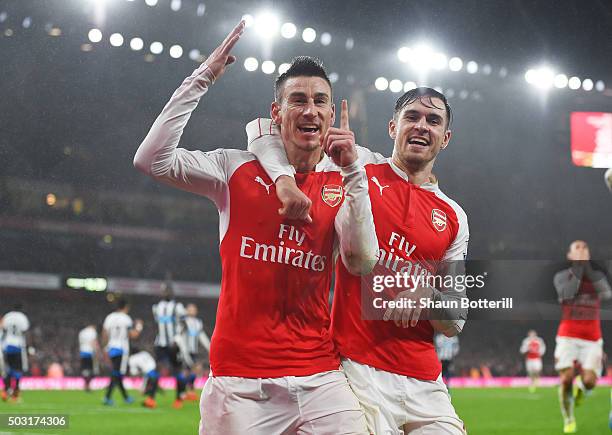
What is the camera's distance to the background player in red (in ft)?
25.9

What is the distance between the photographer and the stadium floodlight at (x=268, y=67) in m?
9.93

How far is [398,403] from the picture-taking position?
119 inches

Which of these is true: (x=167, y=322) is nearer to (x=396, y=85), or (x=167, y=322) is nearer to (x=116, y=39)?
(x=116, y=39)

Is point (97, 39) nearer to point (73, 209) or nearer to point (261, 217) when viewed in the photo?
point (261, 217)

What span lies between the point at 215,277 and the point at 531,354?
9.91 metres

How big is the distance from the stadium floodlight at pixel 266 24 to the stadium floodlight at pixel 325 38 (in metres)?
0.60

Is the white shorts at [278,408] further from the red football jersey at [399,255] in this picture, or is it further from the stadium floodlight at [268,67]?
the stadium floodlight at [268,67]

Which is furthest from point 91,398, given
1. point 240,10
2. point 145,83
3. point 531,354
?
point 531,354

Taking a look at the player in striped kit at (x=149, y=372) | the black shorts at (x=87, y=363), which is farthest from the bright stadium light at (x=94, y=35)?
the black shorts at (x=87, y=363)

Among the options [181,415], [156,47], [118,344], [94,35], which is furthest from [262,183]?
[118,344]

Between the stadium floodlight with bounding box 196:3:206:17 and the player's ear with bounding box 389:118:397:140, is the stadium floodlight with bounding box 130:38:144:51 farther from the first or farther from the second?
the player's ear with bounding box 389:118:397:140

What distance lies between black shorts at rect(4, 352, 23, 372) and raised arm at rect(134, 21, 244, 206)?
376 inches

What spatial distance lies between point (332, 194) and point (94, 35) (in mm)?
6460

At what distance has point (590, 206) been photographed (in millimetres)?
20625
